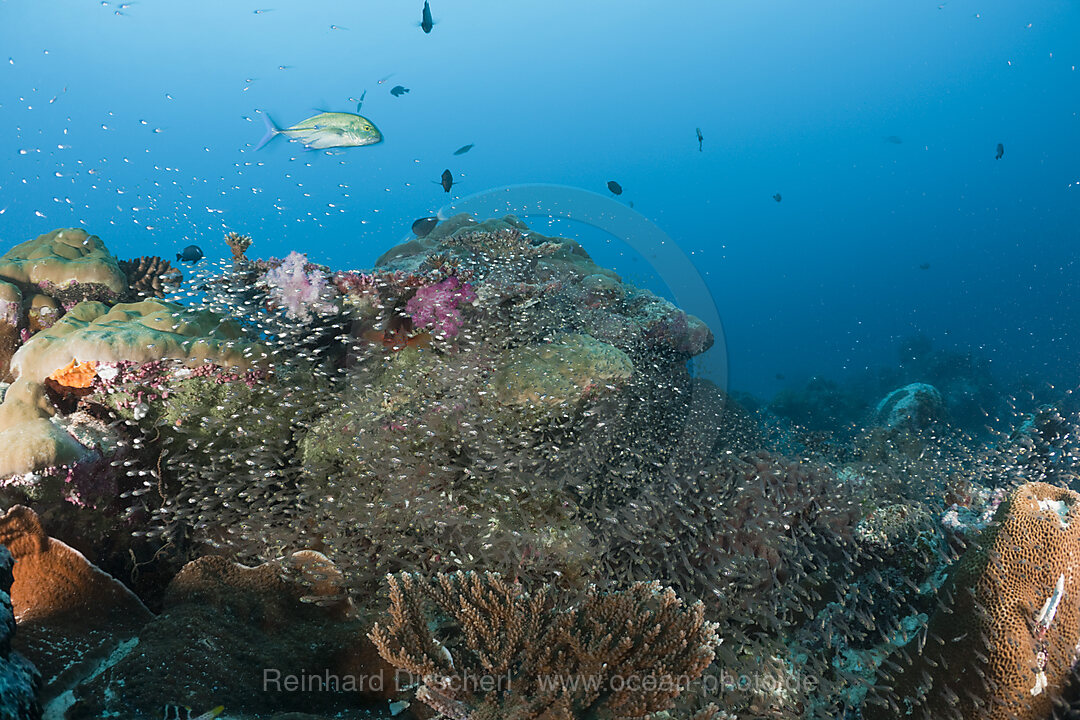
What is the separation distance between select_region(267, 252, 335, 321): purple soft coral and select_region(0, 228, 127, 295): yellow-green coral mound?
3.28m

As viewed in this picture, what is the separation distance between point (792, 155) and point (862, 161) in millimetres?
17565

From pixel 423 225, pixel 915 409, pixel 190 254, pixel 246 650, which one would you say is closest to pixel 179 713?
pixel 246 650

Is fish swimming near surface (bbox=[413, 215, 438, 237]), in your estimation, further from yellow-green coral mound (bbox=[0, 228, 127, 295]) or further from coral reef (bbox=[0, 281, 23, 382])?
coral reef (bbox=[0, 281, 23, 382])

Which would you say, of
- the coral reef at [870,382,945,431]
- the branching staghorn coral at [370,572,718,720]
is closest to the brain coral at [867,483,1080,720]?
the branching staghorn coral at [370,572,718,720]

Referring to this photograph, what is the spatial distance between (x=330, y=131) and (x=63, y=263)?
15.1ft

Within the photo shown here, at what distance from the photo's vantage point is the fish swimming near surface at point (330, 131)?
6.13 m

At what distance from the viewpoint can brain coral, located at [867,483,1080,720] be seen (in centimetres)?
300

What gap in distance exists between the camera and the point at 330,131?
6.21 meters

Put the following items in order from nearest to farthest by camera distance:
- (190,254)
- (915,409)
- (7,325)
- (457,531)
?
1. (457,531)
2. (7,325)
3. (190,254)
4. (915,409)

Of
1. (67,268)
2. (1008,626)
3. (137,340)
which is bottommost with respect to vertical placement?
(1008,626)

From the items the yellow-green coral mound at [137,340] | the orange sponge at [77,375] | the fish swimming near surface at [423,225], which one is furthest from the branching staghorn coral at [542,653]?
the fish swimming near surface at [423,225]

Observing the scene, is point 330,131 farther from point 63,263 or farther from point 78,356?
point 63,263

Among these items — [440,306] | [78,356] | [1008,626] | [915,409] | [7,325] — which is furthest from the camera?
[915,409]

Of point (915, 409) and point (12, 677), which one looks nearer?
point (12, 677)
